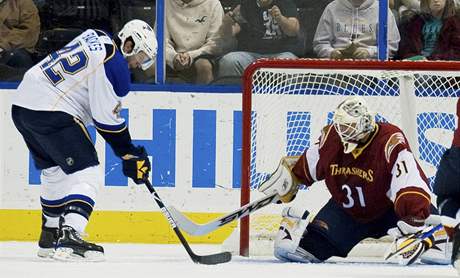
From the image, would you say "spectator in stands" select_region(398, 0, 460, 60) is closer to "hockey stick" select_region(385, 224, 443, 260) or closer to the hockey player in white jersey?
the hockey player in white jersey

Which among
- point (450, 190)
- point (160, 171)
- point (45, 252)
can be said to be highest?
point (450, 190)

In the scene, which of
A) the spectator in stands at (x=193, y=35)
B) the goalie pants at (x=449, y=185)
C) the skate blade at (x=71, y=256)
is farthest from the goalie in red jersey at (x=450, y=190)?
the spectator in stands at (x=193, y=35)

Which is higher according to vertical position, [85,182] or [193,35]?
[193,35]

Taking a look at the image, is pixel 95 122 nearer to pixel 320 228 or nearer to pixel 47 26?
pixel 320 228

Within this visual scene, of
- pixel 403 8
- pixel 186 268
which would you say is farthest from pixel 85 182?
pixel 403 8

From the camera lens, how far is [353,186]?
531cm

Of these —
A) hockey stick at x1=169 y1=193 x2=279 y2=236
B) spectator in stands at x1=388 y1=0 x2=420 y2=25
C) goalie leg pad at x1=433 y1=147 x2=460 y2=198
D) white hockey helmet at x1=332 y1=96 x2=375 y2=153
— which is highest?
spectator in stands at x1=388 y1=0 x2=420 y2=25

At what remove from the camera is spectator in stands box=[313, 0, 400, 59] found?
22.0ft

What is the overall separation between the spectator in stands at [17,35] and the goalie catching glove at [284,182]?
5.85 ft

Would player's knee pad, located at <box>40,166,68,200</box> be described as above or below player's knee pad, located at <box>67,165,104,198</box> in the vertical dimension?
below

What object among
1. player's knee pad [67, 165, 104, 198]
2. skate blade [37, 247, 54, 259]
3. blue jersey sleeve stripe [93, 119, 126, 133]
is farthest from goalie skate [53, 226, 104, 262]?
blue jersey sleeve stripe [93, 119, 126, 133]

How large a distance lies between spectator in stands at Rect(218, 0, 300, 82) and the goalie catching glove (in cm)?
127

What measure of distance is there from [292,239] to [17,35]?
2112 mm

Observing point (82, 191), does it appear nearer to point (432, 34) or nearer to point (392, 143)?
point (392, 143)
